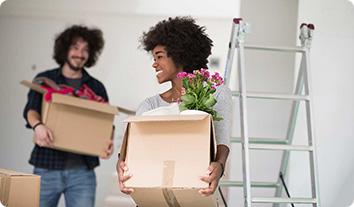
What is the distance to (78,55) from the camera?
3.63 meters

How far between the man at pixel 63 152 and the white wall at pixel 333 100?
1.14 meters

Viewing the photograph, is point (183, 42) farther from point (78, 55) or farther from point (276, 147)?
point (78, 55)

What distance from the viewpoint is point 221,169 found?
5.16 feet

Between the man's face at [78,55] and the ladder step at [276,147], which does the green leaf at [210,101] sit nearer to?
the ladder step at [276,147]

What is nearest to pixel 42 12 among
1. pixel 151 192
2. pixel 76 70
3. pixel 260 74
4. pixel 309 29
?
pixel 76 70

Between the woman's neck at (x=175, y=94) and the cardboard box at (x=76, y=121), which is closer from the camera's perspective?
the woman's neck at (x=175, y=94)

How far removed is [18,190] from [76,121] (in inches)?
45.5

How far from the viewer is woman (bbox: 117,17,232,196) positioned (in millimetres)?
1697

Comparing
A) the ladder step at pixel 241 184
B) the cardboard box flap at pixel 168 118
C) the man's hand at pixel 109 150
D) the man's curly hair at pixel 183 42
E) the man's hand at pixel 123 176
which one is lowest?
the ladder step at pixel 241 184

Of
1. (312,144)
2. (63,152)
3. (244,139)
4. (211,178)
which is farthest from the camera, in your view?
(63,152)

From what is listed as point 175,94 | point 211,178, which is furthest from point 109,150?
point 211,178

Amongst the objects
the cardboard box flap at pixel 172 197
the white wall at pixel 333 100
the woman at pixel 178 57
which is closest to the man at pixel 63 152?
the white wall at pixel 333 100

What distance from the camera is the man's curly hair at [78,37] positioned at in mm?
3668

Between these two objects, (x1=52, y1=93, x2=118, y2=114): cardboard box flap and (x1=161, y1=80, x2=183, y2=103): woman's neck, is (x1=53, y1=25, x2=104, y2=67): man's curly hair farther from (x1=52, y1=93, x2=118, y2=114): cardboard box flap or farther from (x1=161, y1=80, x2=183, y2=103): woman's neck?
(x1=161, y1=80, x2=183, y2=103): woman's neck
